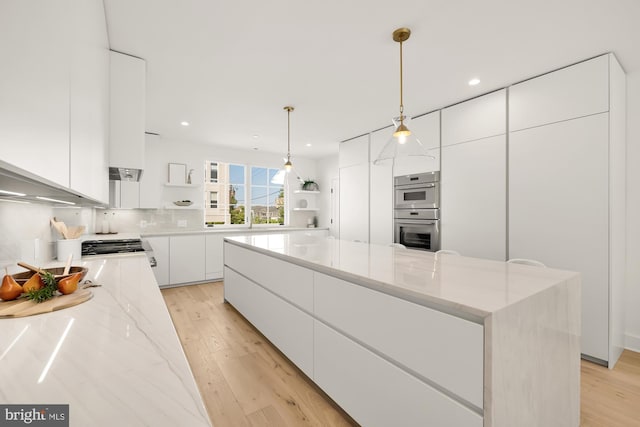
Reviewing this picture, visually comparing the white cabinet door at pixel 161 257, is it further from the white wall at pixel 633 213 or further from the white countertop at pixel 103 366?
the white wall at pixel 633 213

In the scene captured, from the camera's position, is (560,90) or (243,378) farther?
(560,90)

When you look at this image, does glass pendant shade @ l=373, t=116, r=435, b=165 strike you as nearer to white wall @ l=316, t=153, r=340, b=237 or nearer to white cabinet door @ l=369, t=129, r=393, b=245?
white cabinet door @ l=369, t=129, r=393, b=245

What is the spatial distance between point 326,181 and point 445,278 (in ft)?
17.2

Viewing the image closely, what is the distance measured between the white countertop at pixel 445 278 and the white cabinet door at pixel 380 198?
2237 millimetres

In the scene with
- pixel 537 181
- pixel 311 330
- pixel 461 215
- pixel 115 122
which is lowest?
pixel 311 330

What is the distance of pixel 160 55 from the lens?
2334 mm

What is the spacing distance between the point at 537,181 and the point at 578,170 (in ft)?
0.98

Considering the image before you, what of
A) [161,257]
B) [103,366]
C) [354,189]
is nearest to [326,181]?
[354,189]

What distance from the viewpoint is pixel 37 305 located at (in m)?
0.97

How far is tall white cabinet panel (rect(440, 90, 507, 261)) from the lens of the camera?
9.60 feet

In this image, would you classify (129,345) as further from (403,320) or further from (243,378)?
(243,378)

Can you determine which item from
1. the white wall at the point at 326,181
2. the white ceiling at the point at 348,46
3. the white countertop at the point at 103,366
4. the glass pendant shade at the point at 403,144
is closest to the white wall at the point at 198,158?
the white wall at the point at 326,181

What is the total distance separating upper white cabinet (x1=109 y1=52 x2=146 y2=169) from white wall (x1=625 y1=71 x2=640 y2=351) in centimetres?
444

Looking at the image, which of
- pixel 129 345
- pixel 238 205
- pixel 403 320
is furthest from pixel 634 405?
pixel 238 205
